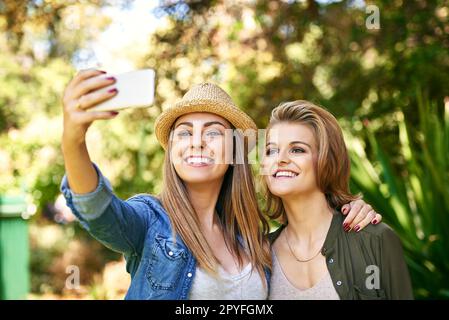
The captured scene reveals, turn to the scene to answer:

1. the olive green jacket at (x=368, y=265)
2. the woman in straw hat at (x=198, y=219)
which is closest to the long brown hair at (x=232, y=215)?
the woman in straw hat at (x=198, y=219)

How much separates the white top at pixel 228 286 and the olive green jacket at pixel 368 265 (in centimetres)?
22

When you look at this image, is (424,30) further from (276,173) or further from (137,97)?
(137,97)

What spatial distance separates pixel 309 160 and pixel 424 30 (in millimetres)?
3346

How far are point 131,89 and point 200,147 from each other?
1.60 ft

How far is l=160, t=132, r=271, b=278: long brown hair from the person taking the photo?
1.83 m

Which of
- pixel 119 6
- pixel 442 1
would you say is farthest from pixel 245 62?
pixel 442 1

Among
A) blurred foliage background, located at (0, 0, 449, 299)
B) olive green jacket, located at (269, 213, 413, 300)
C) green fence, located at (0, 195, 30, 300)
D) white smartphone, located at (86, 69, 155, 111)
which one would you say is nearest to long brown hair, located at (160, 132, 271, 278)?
olive green jacket, located at (269, 213, 413, 300)

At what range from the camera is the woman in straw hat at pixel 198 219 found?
1772 mm

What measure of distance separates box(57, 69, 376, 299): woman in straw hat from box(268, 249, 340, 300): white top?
3cm

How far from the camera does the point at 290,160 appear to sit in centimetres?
191

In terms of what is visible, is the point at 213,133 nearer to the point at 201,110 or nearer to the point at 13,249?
the point at 201,110

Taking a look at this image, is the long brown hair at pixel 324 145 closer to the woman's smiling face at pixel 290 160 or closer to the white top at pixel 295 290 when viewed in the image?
the woman's smiling face at pixel 290 160

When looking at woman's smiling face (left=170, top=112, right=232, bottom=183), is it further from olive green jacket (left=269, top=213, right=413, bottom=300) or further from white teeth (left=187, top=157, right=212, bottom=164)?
olive green jacket (left=269, top=213, right=413, bottom=300)

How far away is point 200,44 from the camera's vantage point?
5.02 metres
